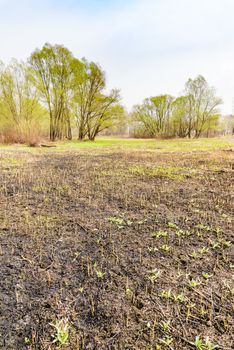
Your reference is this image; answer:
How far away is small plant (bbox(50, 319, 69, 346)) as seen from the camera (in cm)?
137

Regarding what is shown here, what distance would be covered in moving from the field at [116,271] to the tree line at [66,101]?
14.8 meters

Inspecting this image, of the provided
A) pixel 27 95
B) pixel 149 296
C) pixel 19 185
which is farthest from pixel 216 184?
pixel 27 95

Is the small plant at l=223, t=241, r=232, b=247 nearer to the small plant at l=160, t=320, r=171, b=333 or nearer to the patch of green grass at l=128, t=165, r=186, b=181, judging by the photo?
the small plant at l=160, t=320, r=171, b=333

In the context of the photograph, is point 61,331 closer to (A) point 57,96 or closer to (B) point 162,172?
(B) point 162,172

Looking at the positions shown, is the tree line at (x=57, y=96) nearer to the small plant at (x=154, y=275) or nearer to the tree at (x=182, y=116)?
the tree at (x=182, y=116)

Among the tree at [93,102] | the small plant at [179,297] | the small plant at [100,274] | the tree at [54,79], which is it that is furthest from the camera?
the tree at [93,102]

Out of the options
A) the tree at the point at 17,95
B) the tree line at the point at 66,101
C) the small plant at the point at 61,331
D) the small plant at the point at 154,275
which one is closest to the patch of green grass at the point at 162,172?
the small plant at the point at 154,275

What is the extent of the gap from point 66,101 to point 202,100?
20332 millimetres

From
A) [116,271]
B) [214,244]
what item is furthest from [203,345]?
[214,244]

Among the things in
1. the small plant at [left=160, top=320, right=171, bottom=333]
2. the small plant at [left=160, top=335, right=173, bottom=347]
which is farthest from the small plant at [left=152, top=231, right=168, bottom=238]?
the small plant at [left=160, top=335, right=173, bottom=347]

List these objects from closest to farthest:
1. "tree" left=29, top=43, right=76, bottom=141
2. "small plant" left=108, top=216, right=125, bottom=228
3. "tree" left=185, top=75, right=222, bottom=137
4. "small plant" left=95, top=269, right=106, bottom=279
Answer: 1. "small plant" left=95, top=269, right=106, bottom=279
2. "small plant" left=108, top=216, right=125, bottom=228
3. "tree" left=29, top=43, right=76, bottom=141
4. "tree" left=185, top=75, right=222, bottom=137

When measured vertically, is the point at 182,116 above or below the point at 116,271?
above

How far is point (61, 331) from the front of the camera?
1.42 m

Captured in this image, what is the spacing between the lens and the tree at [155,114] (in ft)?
116
